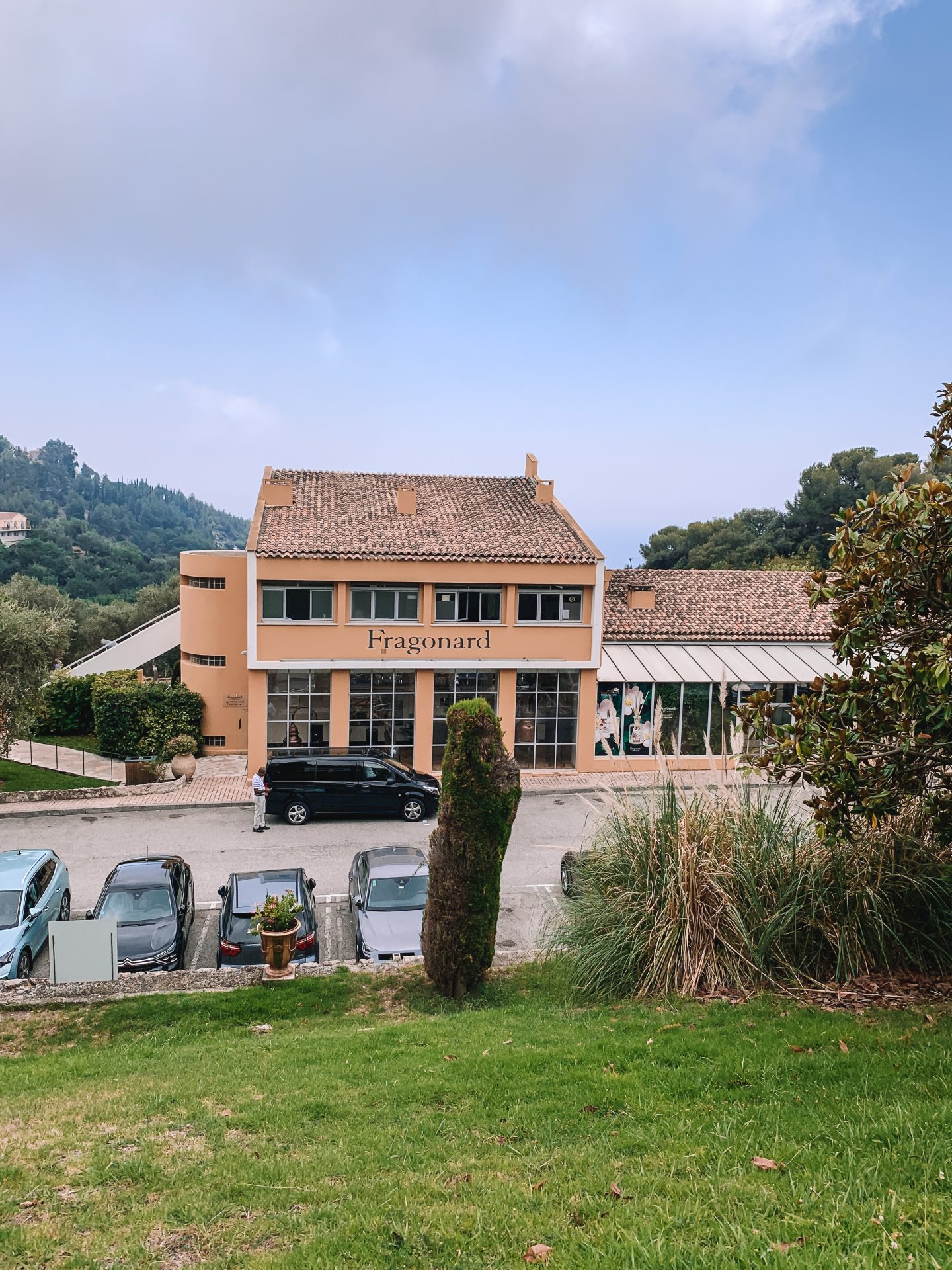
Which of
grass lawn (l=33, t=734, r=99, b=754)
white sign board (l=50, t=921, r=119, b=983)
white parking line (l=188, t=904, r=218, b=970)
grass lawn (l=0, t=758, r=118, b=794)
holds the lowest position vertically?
white parking line (l=188, t=904, r=218, b=970)

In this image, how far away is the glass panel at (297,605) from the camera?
24.1m

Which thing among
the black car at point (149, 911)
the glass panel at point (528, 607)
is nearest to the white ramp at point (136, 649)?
the glass panel at point (528, 607)

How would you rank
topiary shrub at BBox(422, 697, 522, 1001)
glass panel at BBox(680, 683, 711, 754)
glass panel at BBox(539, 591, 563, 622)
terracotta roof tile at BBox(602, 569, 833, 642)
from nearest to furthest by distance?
topiary shrub at BBox(422, 697, 522, 1001) → glass panel at BBox(539, 591, 563, 622) → glass panel at BBox(680, 683, 711, 754) → terracotta roof tile at BBox(602, 569, 833, 642)

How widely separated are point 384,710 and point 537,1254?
2118 centimetres

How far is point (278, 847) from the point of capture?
19.3m

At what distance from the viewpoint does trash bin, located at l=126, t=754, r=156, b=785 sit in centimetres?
2402

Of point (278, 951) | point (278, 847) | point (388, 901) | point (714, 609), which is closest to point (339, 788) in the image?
point (278, 847)

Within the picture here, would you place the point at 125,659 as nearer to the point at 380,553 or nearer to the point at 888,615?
the point at 380,553

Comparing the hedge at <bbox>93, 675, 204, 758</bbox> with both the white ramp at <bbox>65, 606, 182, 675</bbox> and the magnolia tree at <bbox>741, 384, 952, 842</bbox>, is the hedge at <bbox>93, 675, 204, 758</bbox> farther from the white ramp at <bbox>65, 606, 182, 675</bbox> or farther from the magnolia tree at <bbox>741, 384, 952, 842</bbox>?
the magnolia tree at <bbox>741, 384, 952, 842</bbox>

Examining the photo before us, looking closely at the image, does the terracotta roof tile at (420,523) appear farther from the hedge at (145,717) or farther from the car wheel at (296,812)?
the car wheel at (296,812)

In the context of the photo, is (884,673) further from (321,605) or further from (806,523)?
(806,523)

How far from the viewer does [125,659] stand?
3197cm

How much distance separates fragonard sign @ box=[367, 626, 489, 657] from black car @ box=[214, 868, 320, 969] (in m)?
10.8

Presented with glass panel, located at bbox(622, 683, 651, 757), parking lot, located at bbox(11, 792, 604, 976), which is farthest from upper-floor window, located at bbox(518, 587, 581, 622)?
parking lot, located at bbox(11, 792, 604, 976)
